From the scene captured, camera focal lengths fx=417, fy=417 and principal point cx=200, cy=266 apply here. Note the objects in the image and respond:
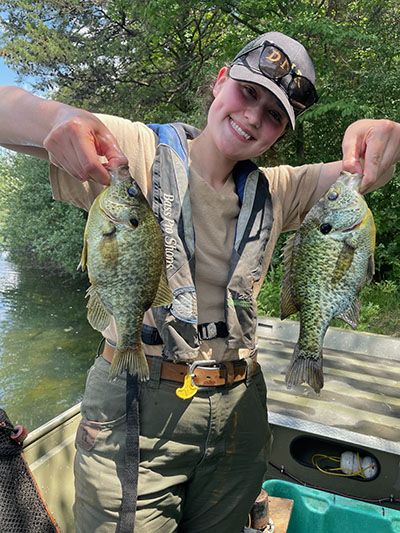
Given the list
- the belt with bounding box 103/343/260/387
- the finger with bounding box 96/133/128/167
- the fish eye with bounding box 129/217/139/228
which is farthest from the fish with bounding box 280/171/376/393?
the finger with bounding box 96/133/128/167

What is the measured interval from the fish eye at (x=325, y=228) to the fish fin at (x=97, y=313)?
3.44 feet

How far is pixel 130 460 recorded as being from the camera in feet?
6.05

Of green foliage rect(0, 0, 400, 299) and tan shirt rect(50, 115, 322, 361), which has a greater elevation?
green foliage rect(0, 0, 400, 299)

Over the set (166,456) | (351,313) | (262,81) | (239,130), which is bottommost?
(166,456)

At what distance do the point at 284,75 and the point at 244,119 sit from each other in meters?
0.28

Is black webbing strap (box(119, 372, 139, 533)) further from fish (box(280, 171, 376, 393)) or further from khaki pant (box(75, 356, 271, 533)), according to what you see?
fish (box(280, 171, 376, 393))

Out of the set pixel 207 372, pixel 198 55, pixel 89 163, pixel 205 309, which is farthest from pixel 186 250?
pixel 198 55

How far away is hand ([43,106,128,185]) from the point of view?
139cm

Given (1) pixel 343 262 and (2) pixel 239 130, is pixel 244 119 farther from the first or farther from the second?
(1) pixel 343 262

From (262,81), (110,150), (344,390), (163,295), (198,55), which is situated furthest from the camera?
(198,55)

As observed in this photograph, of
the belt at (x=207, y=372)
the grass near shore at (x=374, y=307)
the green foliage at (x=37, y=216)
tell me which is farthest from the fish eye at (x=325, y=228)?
the green foliage at (x=37, y=216)

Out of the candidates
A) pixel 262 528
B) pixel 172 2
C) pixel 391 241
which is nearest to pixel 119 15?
pixel 172 2

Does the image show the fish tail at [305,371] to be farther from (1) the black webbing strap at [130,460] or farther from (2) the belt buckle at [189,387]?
(1) the black webbing strap at [130,460]

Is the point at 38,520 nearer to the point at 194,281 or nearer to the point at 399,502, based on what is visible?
the point at 194,281
